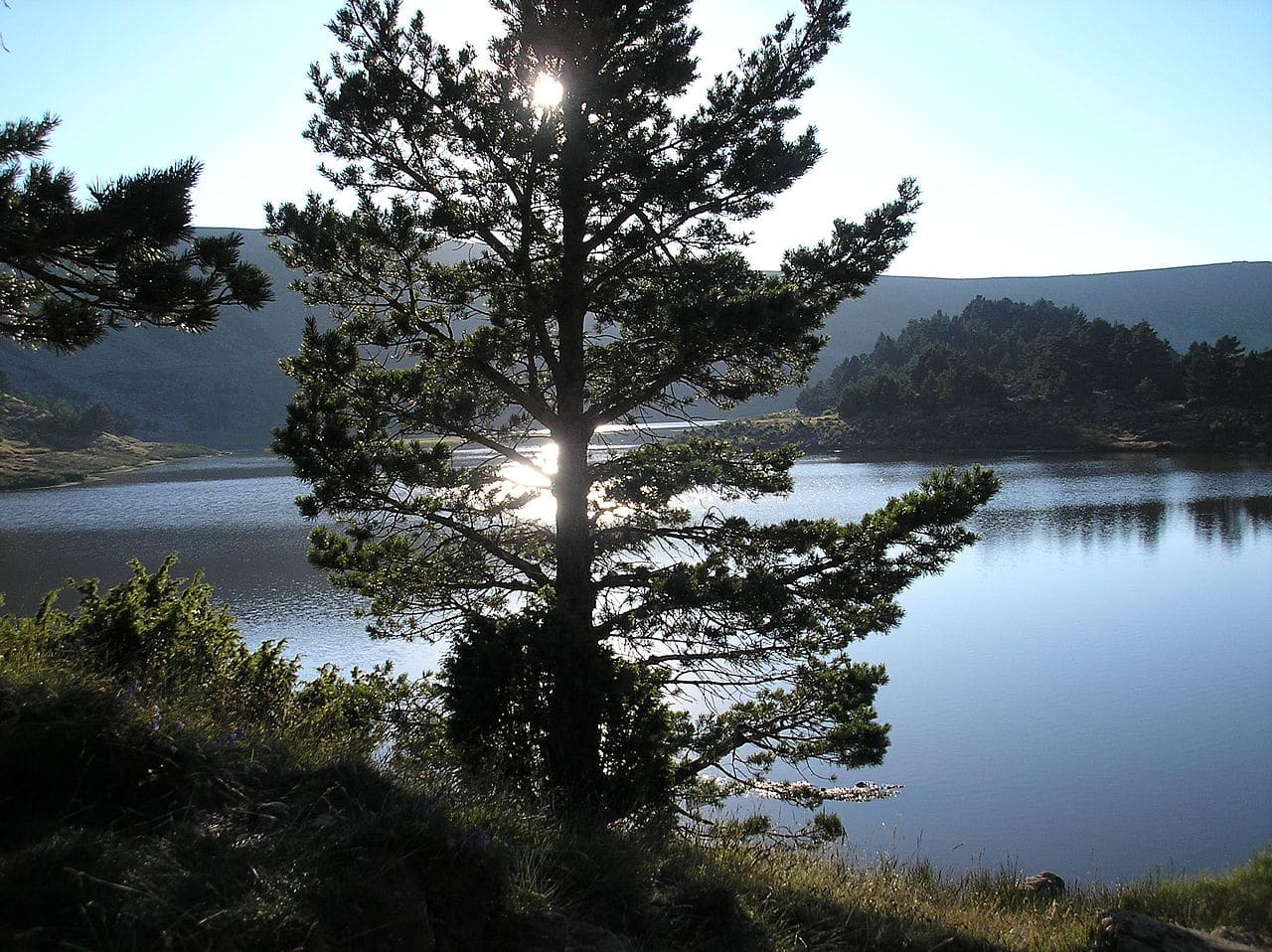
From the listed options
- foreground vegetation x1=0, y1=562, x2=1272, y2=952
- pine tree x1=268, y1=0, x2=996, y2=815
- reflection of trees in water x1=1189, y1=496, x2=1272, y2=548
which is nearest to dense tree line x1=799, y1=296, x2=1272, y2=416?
reflection of trees in water x1=1189, y1=496, x2=1272, y2=548

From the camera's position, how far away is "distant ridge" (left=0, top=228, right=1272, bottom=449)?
125000 mm

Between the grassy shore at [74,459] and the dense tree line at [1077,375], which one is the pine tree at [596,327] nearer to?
the grassy shore at [74,459]

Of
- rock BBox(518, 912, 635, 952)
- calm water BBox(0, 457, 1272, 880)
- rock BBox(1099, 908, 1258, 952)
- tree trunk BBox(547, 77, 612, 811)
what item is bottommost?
calm water BBox(0, 457, 1272, 880)

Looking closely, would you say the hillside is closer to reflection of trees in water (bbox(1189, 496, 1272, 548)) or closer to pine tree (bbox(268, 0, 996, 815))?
pine tree (bbox(268, 0, 996, 815))

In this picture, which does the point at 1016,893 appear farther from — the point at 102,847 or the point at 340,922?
the point at 102,847

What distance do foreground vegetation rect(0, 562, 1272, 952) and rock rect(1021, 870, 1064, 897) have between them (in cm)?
87

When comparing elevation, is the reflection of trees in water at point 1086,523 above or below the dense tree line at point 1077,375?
below

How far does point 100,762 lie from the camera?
3.49 m

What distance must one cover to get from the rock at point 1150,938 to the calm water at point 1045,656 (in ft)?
16.4

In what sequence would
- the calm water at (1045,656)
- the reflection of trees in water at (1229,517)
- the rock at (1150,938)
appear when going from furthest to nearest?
the reflection of trees in water at (1229,517)
the calm water at (1045,656)
the rock at (1150,938)

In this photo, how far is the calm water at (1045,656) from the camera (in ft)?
35.8

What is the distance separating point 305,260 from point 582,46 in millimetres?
3344

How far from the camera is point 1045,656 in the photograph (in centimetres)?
1689

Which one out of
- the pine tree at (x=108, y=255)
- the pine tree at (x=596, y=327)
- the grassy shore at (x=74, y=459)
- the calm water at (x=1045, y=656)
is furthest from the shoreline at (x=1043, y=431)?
the pine tree at (x=108, y=255)
